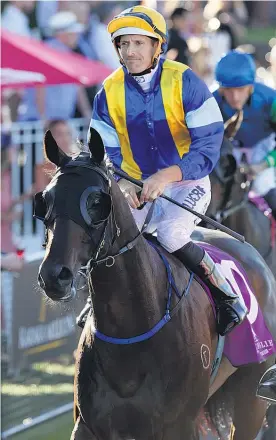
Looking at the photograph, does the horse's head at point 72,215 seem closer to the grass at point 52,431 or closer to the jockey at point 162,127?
the jockey at point 162,127

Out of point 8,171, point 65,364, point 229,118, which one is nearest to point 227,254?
point 229,118

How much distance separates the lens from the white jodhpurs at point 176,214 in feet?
16.7

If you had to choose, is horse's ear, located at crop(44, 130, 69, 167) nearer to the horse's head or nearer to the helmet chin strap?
the horse's head

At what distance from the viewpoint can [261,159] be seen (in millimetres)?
8602

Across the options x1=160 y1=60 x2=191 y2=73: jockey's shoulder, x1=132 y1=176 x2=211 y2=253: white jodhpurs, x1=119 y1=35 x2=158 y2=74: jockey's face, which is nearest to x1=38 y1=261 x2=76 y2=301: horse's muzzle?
x1=132 y1=176 x2=211 y2=253: white jodhpurs

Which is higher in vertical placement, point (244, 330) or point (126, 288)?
point (126, 288)

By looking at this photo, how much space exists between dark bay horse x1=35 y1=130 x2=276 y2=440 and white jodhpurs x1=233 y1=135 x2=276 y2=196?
3.62 metres

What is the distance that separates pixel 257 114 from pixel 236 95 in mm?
403

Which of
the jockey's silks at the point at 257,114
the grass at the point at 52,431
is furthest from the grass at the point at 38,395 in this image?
the jockey's silks at the point at 257,114

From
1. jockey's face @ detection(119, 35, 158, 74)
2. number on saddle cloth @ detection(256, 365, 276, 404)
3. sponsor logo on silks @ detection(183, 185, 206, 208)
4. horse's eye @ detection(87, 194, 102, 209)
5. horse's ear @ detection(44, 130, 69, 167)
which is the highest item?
jockey's face @ detection(119, 35, 158, 74)

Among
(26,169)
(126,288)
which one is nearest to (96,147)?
(126,288)

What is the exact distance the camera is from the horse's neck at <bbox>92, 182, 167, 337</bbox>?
448 cm

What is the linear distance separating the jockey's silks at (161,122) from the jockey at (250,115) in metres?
2.26

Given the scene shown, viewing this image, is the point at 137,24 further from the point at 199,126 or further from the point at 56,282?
the point at 56,282
